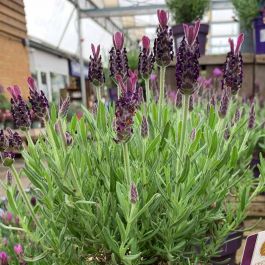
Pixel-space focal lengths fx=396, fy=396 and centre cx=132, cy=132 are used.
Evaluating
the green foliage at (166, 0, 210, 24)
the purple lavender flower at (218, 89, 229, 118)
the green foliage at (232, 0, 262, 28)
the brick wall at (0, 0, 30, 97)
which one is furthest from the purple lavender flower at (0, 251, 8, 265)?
the brick wall at (0, 0, 30, 97)

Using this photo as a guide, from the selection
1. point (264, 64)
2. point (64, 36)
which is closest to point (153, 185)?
point (264, 64)

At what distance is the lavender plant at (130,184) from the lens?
0.79 metres

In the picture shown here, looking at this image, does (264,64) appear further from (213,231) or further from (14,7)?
(14,7)

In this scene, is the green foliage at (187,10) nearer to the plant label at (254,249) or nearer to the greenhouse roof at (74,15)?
the greenhouse roof at (74,15)

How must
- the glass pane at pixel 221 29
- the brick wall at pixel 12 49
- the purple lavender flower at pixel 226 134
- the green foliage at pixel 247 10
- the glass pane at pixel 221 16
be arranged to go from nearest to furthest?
the purple lavender flower at pixel 226 134 < the green foliage at pixel 247 10 < the brick wall at pixel 12 49 < the glass pane at pixel 221 16 < the glass pane at pixel 221 29

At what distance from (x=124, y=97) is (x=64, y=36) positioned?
34.6 feet

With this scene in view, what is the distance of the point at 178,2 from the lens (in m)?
3.31

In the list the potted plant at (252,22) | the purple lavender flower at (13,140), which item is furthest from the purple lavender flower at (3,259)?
the potted plant at (252,22)

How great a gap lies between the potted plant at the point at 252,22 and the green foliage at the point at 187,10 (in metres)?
0.31

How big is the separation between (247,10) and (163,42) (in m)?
2.72

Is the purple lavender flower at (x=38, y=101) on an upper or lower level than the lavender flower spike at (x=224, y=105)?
upper

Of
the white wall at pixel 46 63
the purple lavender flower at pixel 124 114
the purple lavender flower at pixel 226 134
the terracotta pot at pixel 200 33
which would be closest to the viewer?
the purple lavender flower at pixel 124 114

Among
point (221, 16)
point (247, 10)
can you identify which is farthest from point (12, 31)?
point (221, 16)

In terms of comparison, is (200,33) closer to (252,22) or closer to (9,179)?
(252,22)
